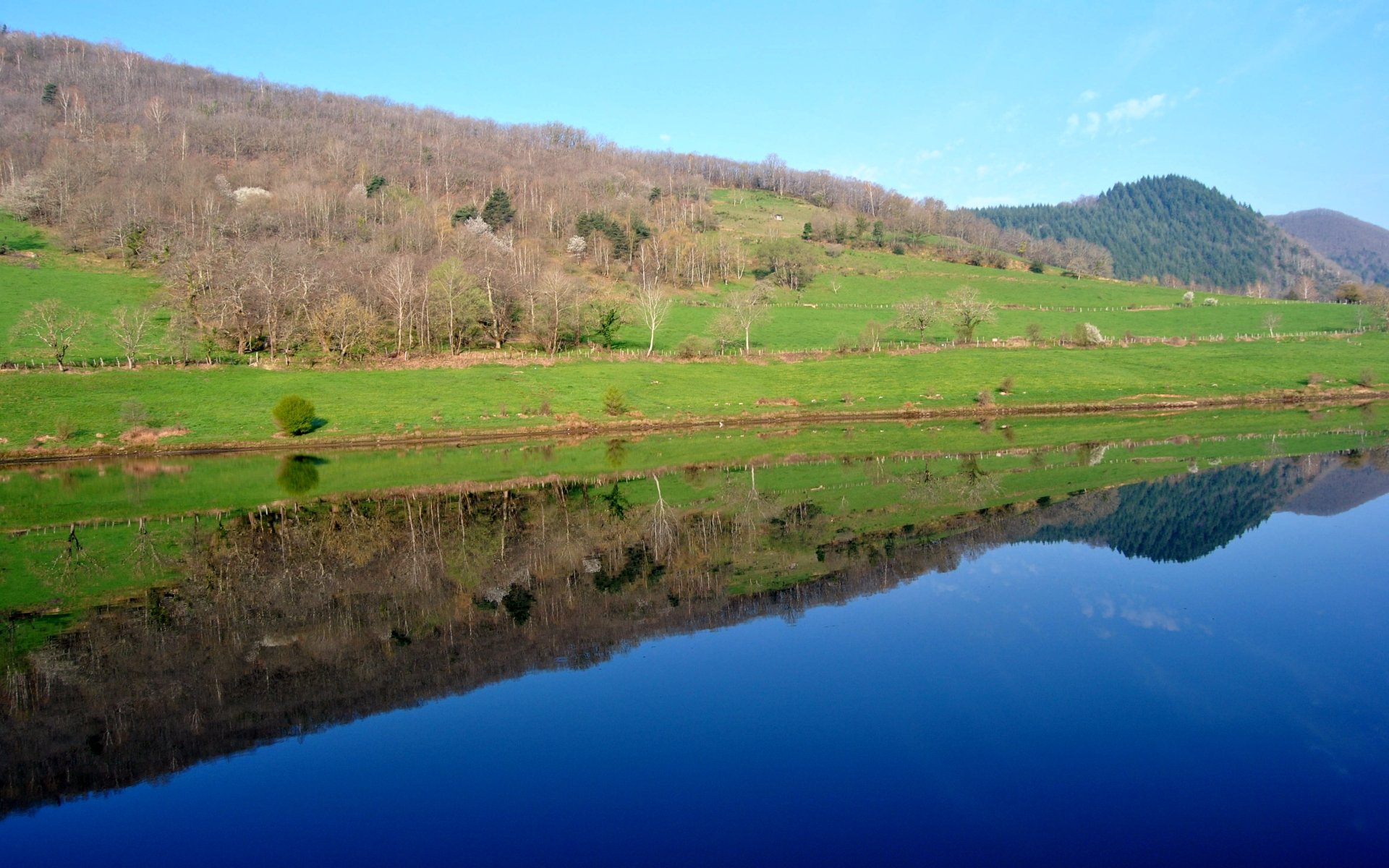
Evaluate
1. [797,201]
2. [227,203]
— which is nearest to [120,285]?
[227,203]

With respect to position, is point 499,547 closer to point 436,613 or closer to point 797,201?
point 436,613

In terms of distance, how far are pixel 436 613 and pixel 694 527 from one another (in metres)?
9.75

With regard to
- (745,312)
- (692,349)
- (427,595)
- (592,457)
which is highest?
(745,312)

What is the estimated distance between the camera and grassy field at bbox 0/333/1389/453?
49750 mm

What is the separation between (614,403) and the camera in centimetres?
5372

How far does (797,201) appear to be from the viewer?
174 metres

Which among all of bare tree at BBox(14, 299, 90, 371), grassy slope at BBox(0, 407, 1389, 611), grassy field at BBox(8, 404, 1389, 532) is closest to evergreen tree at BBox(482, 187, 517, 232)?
bare tree at BBox(14, 299, 90, 371)

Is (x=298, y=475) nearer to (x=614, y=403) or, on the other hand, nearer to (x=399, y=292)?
(x=614, y=403)

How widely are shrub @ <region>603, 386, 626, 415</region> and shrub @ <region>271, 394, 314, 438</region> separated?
1823 cm

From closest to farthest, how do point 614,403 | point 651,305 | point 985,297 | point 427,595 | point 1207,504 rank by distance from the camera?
point 427,595 → point 1207,504 → point 614,403 → point 651,305 → point 985,297

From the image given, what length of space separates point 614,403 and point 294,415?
19463mm

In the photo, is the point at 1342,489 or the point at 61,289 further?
the point at 61,289

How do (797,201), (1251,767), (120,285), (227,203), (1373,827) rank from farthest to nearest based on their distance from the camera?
(797,201) → (227,203) → (120,285) → (1251,767) → (1373,827)

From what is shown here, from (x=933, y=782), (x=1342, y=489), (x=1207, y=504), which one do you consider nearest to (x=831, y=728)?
(x=933, y=782)
